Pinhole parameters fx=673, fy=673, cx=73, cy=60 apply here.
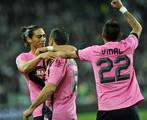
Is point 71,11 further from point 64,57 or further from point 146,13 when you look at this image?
point 64,57

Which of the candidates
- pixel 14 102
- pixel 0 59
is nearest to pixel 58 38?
pixel 14 102

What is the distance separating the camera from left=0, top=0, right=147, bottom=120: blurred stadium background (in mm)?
16625

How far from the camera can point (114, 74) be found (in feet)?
25.0

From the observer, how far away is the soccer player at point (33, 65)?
8336mm

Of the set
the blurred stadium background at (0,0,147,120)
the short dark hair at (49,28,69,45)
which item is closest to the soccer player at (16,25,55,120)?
the short dark hair at (49,28,69,45)

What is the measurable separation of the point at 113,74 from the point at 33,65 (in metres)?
1.10

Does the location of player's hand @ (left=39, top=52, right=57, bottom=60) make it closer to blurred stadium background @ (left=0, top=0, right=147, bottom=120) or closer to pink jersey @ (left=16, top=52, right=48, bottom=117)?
pink jersey @ (left=16, top=52, right=48, bottom=117)

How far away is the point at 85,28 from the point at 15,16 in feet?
7.40

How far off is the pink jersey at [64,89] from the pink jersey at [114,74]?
1.39ft

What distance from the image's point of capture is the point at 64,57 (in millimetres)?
7641

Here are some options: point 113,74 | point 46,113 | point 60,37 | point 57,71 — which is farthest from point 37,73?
point 113,74

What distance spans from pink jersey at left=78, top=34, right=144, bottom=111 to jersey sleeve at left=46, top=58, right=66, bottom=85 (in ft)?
1.30

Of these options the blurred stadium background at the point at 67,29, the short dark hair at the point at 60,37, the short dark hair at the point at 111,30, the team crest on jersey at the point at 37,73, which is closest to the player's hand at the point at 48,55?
the short dark hair at the point at 60,37

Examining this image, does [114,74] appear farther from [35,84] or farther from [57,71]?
[35,84]
